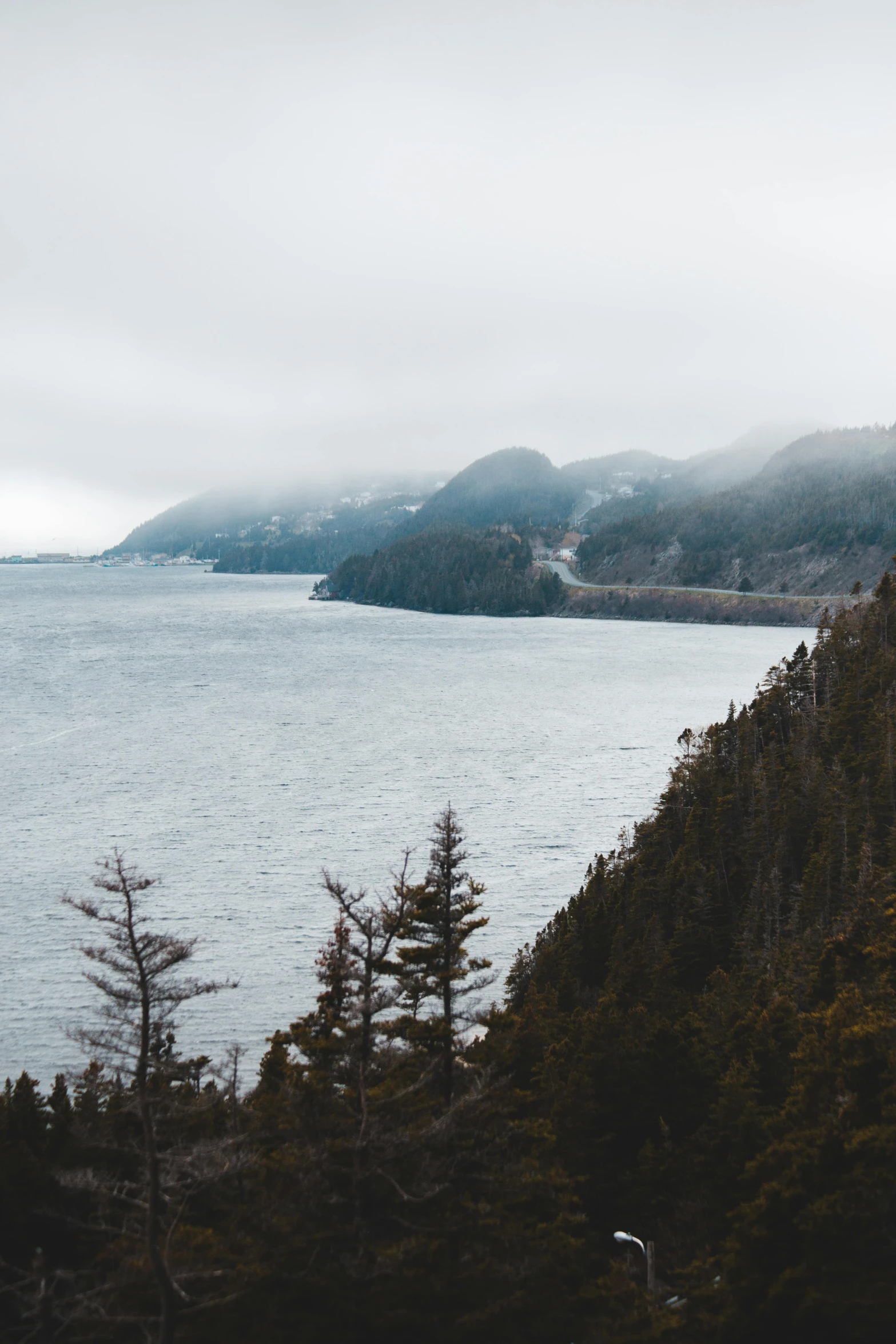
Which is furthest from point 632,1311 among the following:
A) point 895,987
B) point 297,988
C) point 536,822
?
point 536,822

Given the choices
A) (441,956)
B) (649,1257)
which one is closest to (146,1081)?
(441,956)

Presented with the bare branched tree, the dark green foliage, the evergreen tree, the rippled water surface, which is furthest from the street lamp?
the rippled water surface

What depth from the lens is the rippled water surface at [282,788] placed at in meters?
43.6

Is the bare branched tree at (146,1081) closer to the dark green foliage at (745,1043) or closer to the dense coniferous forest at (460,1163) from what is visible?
the dense coniferous forest at (460,1163)

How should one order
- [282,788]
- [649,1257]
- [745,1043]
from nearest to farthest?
[649,1257], [745,1043], [282,788]

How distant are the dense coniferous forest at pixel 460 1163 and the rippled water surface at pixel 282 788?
11695 mm

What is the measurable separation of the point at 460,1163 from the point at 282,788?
194ft

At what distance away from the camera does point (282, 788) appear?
74.7m

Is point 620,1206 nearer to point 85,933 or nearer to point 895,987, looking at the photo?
point 895,987

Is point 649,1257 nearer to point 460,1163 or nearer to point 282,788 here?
point 460,1163

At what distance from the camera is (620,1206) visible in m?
22.8

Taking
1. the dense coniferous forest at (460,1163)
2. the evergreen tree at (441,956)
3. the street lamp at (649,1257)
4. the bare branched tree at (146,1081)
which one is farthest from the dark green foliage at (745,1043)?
the bare branched tree at (146,1081)

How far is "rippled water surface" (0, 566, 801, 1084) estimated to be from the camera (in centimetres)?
4359

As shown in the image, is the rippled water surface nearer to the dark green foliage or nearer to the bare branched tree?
the dark green foliage
